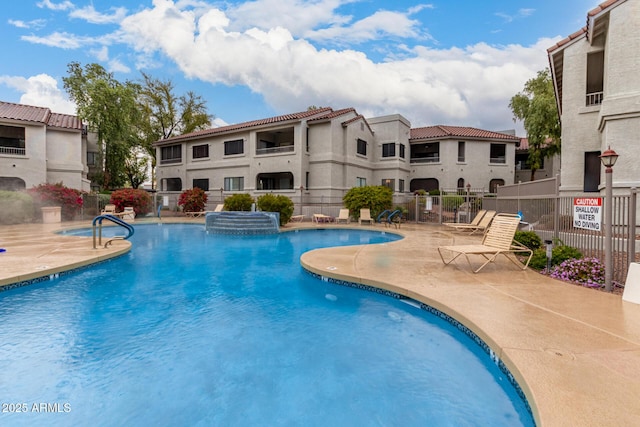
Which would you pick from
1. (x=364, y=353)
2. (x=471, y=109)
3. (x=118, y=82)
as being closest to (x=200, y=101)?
(x=118, y=82)

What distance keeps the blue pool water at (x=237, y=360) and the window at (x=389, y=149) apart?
76.0ft

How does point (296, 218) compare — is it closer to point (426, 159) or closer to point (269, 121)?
point (269, 121)

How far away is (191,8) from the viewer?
49.3 ft

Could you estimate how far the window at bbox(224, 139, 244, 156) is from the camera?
88.0 feet

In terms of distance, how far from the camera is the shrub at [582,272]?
5.66 metres

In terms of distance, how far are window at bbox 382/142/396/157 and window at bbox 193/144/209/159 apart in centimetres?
1569

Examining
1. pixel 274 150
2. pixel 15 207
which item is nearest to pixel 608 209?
pixel 274 150

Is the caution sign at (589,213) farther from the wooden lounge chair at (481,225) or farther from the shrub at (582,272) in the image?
the wooden lounge chair at (481,225)

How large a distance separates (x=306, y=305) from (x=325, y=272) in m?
1.22

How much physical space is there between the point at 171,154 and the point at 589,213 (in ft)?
108

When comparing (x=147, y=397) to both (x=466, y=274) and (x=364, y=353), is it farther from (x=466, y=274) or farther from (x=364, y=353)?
(x=466, y=274)

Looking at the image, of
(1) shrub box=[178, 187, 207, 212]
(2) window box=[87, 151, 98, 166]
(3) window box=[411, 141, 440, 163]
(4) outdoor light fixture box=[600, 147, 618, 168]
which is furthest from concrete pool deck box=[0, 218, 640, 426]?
(2) window box=[87, 151, 98, 166]

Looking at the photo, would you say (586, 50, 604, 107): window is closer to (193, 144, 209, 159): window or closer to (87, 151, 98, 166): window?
(193, 144, 209, 159): window

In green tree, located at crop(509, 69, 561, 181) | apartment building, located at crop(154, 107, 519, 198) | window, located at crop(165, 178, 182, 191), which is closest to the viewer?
apartment building, located at crop(154, 107, 519, 198)
